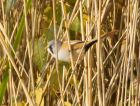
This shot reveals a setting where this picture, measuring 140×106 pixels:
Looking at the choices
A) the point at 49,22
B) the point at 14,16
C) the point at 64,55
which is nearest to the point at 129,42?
the point at 64,55

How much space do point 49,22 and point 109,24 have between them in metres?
0.26

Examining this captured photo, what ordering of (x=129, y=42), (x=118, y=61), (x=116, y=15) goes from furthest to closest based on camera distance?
(x=116, y=15) < (x=118, y=61) < (x=129, y=42)

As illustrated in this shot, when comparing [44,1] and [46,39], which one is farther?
[44,1]

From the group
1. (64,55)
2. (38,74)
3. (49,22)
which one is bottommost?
(38,74)

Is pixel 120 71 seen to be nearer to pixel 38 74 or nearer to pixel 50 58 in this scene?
pixel 50 58

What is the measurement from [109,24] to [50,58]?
1.04 feet

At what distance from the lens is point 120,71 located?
1427 mm

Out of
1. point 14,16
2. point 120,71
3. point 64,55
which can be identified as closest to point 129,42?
point 120,71

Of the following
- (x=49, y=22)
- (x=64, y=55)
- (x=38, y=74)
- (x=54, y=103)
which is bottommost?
(x=54, y=103)

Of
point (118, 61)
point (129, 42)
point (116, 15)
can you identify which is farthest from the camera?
point (116, 15)

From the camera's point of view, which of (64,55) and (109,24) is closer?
(64,55)

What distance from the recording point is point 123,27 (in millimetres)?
1580

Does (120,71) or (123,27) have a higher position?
(123,27)

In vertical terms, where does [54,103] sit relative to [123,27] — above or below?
below
